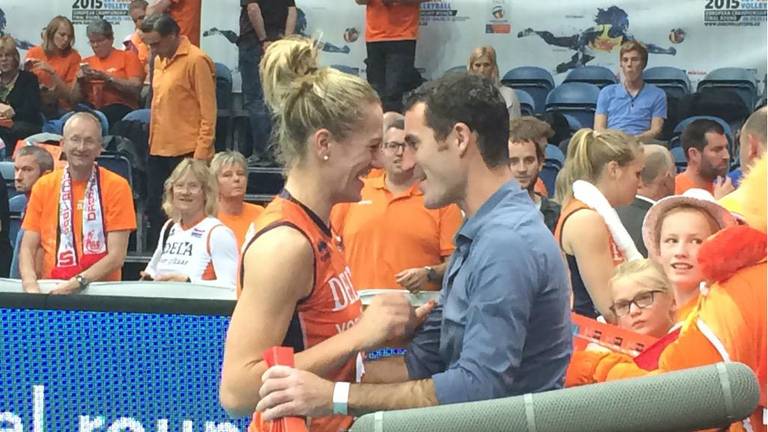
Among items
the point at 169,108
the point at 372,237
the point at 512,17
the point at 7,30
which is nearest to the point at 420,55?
the point at 512,17

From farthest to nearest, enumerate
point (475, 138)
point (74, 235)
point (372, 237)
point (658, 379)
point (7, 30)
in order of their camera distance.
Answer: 1. point (7, 30)
2. point (74, 235)
3. point (372, 237)
4. point (475, 138)
5. point (658, 379)

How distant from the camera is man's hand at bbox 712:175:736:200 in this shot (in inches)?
261

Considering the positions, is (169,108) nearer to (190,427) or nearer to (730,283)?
(190,427)

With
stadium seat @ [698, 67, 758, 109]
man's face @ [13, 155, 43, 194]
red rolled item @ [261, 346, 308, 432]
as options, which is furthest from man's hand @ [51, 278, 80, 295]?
stadium seat @ [698, 67, 758, 109]

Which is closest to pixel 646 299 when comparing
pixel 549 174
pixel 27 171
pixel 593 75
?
pixel 549 174

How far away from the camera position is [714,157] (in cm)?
724

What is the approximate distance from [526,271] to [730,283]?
17.5 inches

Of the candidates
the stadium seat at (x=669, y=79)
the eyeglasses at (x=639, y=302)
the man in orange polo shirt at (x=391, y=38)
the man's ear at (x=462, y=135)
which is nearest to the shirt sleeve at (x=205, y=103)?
the man in orange polo shirt at (x=391, y=38)

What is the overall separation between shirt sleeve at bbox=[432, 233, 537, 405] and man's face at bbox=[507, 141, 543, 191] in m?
3.51

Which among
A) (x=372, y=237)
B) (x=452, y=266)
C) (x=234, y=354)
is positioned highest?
(x=452, y=266)

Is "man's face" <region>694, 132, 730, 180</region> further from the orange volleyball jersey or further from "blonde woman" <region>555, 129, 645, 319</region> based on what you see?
the orange volleyball jersey

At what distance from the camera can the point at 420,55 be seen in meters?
10.7

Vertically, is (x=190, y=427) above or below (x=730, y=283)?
below

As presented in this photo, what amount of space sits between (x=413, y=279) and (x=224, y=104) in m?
5.78
